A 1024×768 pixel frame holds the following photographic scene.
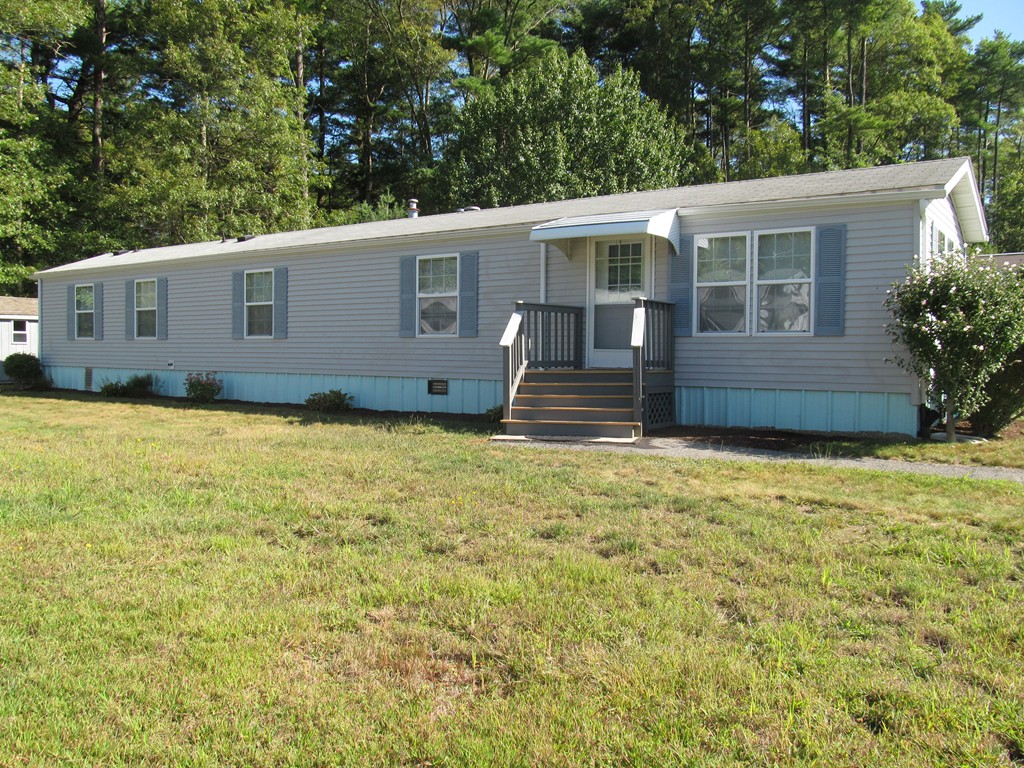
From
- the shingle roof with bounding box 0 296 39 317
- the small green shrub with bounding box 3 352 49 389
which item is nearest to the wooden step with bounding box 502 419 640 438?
the small green shrub with bounding box 3 352 49 389

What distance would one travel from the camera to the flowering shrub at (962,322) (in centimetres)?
731

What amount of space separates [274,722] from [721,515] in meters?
3.24

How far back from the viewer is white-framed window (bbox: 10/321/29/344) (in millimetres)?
23016

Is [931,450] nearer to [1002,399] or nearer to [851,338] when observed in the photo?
[1002,399]

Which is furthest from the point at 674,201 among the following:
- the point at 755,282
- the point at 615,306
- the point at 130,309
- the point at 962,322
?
the point at 130,309

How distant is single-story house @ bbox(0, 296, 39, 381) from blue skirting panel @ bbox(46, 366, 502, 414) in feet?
30.8

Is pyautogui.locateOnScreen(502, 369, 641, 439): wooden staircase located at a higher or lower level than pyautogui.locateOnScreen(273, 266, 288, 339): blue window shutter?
lower

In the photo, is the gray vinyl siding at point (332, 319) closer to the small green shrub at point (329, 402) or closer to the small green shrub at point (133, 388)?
the small green shrub at point (133, 388)

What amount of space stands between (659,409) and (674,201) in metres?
2.95

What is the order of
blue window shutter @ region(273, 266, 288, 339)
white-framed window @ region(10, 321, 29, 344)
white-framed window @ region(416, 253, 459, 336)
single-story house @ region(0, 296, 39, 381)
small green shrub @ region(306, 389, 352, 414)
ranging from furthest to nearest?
white-framed window @ region(10, 321, 29, 344)
single-story house @ region(0, 296, 39, 381)
blue window shutter @ region(273, 266, 288, 339)
small green shrub @ region(306, 389, 352, 414)
white-framed window @ region(416, 253, 459, 336)

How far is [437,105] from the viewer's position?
29.6 metres

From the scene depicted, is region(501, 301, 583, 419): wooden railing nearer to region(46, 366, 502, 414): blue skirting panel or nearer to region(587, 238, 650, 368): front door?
region(587, 238, 650, 368): front door

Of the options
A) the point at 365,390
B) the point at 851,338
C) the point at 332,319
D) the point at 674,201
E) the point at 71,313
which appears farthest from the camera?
the point at 71,313

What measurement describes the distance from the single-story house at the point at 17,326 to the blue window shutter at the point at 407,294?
15.9 meters
